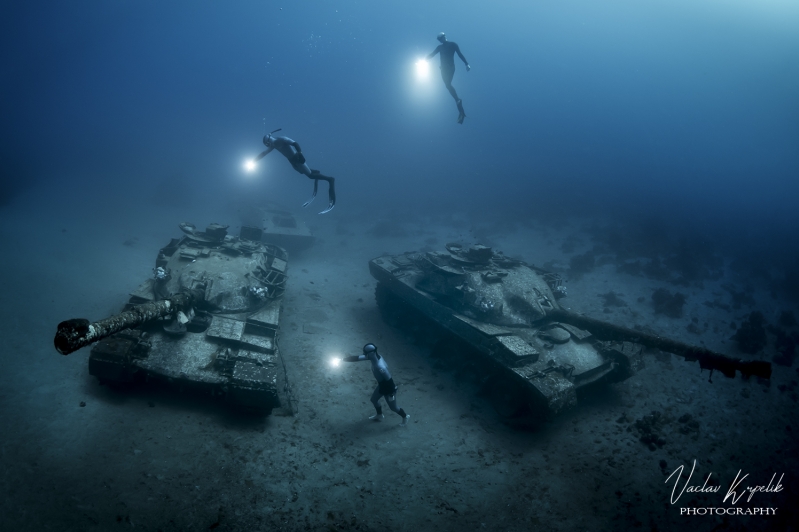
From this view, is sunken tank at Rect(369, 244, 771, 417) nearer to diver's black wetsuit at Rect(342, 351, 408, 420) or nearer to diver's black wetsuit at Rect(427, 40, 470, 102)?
diver's black wetsuit at Rect(342, 351, 408, 420)

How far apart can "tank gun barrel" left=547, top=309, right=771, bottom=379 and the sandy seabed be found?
1978 mm

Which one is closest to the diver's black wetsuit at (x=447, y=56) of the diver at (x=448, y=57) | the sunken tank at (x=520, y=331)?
the diver at (x=448, y=57)

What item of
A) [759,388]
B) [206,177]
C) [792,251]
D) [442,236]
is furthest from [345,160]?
[759,388]

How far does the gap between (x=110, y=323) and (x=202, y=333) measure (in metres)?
2.73

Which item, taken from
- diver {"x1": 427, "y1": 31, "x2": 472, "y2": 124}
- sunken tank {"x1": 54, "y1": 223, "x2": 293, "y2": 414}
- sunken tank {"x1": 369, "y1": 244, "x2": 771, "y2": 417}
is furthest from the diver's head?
diver {"x1": 427, "y1": 31, "x2": 472, "y2": 124}

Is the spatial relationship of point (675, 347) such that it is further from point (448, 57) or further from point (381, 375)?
point (448, 57)

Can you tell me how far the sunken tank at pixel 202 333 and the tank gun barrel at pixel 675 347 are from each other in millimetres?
8069

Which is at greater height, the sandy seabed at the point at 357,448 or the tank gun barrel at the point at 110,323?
the tank gun barrel at the point at 110,323

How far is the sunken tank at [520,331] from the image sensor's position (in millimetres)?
7824

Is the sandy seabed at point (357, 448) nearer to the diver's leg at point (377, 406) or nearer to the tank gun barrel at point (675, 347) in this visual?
the diver's leg at point (377, 406)
